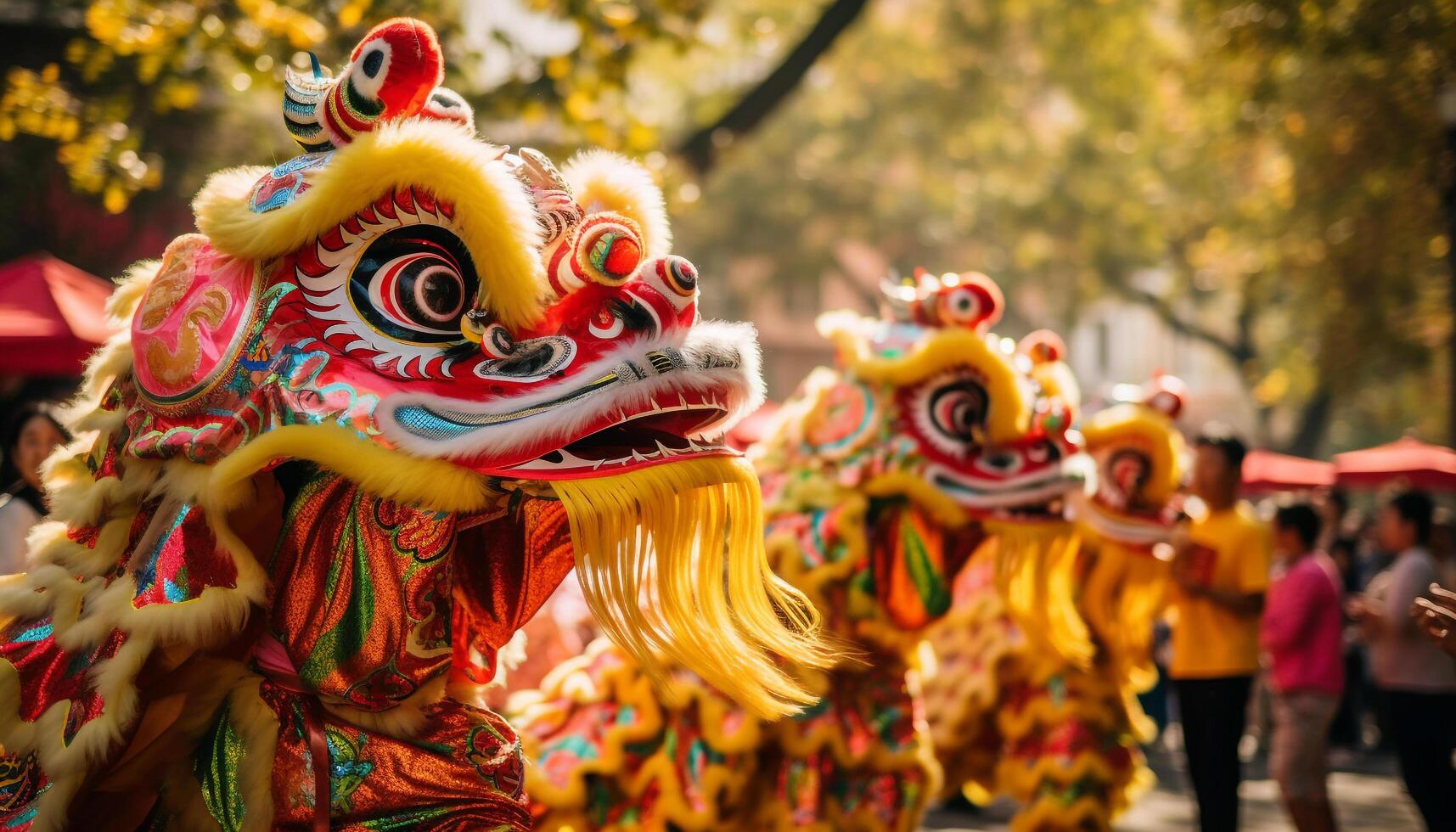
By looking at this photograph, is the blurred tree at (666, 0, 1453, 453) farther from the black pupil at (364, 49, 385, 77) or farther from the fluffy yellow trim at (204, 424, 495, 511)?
the fluffy yellow trim at (204, 424, 495, 511)

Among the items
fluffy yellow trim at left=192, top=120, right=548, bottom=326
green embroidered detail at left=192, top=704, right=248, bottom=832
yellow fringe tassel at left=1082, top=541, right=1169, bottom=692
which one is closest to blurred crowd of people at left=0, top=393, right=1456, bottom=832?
yellow fringe tassel at left=1082, top=541, right=1169, bottom=692

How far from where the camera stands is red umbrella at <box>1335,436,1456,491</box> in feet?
37.1

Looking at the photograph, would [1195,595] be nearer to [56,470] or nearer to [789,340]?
[56,470]

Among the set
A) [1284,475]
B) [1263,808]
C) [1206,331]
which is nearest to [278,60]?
[1263,808]

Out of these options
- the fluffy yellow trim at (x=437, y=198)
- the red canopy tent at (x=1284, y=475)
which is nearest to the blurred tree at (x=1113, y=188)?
the red canopy tent at (x=1284, y=475)

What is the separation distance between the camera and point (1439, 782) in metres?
5.68

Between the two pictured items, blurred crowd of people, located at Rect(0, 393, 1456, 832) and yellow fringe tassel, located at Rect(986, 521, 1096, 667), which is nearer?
yellow fringe tassel, located at Rect(986, 521, 1096, 667)

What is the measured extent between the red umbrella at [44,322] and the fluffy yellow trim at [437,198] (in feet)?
11.8

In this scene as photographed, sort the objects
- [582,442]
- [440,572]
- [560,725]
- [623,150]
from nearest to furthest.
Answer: [582,442], [440,572], [560,725], [623,150]

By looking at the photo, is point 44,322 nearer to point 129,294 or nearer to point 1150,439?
point 129,294

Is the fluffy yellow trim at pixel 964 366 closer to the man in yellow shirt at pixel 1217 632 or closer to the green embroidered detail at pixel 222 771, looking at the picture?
the man in yellow shirt at pixel 1217 632

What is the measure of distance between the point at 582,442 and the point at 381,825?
759 millimetres

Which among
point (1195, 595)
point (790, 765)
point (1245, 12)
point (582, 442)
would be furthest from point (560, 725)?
point (1245, 12)

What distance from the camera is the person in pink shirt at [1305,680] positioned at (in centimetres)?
555
